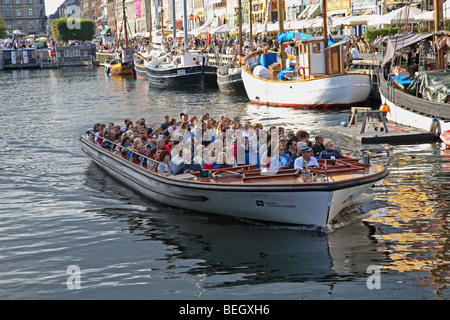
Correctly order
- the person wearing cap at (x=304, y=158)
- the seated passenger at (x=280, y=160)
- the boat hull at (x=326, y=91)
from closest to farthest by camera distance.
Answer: the person wearing cap at (x=304, y=158)
the seated passenger at (x=280, y=160)
the boat hull at (x=326, y=91)

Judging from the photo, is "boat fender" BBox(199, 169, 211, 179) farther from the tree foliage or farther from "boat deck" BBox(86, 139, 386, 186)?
the tree foliage

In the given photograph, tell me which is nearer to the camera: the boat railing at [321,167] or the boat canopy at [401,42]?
the boat railing at [321,167]

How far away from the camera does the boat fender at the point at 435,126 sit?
24.1 meters

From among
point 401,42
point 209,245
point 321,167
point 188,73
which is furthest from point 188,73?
point 209,245

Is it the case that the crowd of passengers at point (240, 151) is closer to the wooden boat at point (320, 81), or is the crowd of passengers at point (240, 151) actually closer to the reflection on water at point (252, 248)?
the reflection on water at point (252, 248)

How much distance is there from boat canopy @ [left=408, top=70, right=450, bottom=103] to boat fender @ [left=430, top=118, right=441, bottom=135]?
822 mm

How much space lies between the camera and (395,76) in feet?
101

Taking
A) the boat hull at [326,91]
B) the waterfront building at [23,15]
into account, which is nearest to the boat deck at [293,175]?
the boat hull at [326,91]

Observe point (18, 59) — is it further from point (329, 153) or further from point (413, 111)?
point (329, 153)

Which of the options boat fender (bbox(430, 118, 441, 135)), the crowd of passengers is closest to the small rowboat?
boat fender (bbox(430, 118, 441, 135))

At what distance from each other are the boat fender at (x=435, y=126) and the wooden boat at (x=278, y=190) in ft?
33.6

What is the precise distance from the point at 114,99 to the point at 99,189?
102 feet

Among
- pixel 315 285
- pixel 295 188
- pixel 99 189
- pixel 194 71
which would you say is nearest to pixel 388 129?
pixel 99 189

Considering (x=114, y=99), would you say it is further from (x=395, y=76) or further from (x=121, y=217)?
(x=121, y=217)
